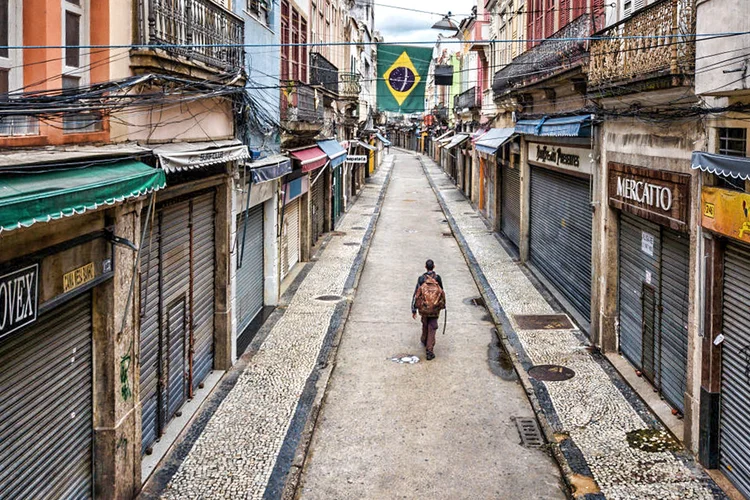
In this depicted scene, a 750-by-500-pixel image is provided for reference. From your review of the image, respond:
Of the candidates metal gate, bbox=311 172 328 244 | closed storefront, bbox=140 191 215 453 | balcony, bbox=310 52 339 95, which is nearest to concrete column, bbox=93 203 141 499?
closed storefront, bbox=140 191 215 453

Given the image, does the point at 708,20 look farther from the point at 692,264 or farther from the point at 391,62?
the point at 391,62

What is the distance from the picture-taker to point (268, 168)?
13555 mm

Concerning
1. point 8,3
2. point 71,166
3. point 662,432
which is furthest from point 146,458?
point 662,432

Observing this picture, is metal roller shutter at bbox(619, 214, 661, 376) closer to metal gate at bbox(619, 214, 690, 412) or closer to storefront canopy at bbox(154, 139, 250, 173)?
metal gate at bbox(619, 214, 690, 412)

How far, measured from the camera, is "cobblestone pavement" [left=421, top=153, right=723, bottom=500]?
8.01m

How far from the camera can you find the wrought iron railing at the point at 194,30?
841 centimetres

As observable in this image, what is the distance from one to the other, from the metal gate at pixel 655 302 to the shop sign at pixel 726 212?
1526 mm

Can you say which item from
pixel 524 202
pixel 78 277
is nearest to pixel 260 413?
pixel 78 277

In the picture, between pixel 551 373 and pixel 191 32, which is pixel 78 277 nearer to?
pixel 191 32

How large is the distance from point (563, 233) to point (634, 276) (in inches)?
200

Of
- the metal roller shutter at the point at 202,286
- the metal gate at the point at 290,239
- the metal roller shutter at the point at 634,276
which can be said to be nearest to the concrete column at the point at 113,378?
the metal roller shutter at the point at 202,286

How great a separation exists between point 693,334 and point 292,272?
514 inches

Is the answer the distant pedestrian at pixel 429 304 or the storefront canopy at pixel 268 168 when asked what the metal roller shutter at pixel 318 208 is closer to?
the storefront canopy at pixel 268 168

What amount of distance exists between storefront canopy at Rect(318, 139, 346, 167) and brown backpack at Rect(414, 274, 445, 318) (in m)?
9.98
